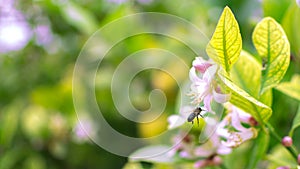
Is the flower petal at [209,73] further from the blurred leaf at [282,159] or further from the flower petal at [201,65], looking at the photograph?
the blurred leaf at [282,159]

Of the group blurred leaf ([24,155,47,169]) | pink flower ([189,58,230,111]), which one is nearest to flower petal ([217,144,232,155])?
pink flower ([189,58,230,111])

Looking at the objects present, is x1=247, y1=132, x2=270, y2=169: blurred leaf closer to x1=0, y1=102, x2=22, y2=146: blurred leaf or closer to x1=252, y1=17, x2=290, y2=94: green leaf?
x1=252, y1=17, x2=290, y2=94: green leaf

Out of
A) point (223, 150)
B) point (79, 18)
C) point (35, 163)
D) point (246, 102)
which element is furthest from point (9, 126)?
point (246, 102)

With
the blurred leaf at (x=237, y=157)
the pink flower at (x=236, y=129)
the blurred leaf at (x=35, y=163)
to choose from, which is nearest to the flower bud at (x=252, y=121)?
the pink flower at (x=236, y=129)

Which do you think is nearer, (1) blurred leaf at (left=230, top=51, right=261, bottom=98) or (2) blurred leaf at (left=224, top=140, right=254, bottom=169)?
(1) blurred leaf at (left=230, top=51, right=261, bottom=98)

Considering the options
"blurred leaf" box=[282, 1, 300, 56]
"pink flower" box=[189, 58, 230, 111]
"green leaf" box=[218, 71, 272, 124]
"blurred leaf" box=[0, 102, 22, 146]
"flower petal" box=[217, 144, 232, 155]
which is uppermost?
"blurred leaf" box=[0, 102, 22, 146]

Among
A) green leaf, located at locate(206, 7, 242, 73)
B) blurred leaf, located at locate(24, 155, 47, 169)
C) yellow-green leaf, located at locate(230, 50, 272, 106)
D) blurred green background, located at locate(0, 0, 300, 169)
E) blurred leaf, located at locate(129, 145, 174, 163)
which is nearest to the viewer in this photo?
green leaf, located at locate(206, 7, 242, 73)

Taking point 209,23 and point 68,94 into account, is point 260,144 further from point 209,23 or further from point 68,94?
point 68,94

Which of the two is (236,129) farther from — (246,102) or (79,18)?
(79,18)
